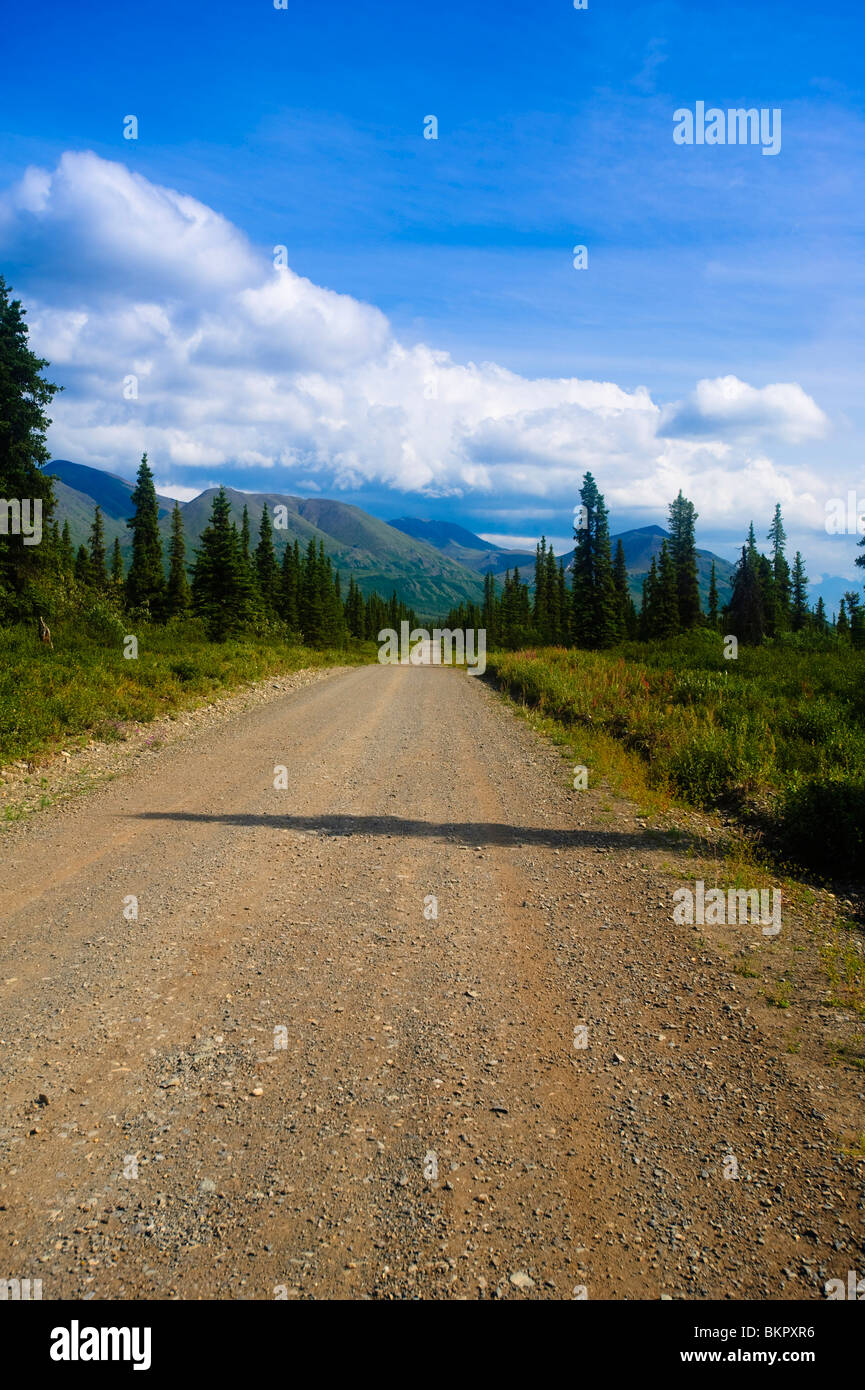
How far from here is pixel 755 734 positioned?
13.4 metres

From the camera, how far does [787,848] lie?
833 centimetres

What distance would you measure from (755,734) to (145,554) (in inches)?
2172

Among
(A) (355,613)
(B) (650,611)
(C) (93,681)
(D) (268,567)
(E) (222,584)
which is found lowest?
A: (C) (93,681)

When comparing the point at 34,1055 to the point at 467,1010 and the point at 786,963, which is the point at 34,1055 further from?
the point at 786,963

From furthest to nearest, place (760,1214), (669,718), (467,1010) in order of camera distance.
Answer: (669,718) < (467,1010) < (760,1214)

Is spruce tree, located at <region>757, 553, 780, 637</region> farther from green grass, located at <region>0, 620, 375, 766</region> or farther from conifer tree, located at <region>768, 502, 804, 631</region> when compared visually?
green grass, located at <region>0, 620, 375, 766</region>


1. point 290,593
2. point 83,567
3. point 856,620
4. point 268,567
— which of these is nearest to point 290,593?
point 290,593

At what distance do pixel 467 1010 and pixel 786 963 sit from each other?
2798 mm

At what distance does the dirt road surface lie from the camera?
281 centimetres

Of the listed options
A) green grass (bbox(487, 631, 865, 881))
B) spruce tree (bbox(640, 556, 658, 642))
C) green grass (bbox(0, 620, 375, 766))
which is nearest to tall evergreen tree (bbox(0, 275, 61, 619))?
green grass (bbox(0, 620, 375, 766))

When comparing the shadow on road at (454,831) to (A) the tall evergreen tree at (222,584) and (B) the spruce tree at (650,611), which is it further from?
(B) the spruce tree at (650,611)

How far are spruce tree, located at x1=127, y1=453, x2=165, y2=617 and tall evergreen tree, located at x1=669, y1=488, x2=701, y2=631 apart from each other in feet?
148

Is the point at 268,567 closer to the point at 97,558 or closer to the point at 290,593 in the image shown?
the point at 290,593

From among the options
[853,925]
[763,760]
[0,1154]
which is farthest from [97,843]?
[763,760]
